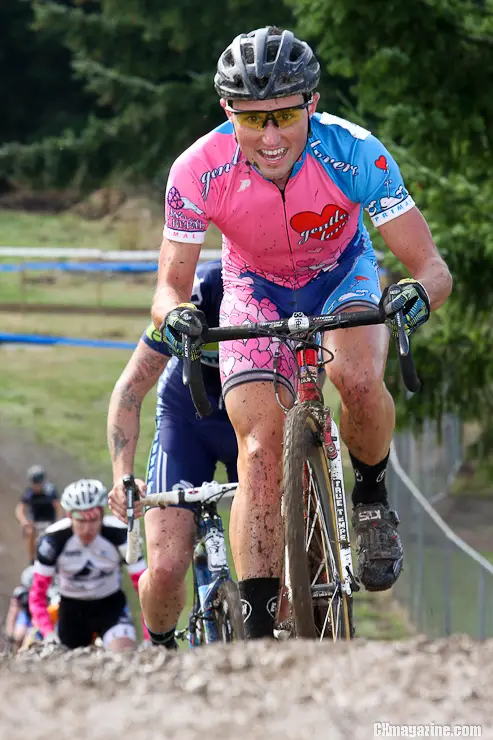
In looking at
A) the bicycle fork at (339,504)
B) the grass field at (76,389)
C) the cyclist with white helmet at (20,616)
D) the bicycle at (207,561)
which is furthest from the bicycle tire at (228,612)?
the grass field at (76,389)

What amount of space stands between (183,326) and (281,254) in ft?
2.65

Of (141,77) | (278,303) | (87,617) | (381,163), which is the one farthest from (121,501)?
(141,77)

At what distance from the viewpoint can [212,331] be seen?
4.94 metres

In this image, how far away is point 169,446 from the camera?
657 cm

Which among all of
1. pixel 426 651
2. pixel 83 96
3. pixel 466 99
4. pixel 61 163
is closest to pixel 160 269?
pixel 426 651

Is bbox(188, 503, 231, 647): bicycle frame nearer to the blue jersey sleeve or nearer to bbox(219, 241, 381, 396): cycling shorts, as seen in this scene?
bbox(219, 241, 381, 396): cycling shorts

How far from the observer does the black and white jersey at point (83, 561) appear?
9.95 meters

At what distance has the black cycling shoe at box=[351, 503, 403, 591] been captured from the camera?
17.6ft

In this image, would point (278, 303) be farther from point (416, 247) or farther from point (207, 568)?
point (207, 568)

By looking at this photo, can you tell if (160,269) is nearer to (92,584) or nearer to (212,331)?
(212,331)

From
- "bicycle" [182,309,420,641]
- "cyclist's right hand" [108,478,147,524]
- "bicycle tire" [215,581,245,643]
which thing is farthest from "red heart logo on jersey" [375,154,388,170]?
"bicycle tire" [215,581,245,643]

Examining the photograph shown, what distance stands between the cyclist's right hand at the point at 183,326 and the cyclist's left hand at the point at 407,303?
68cm

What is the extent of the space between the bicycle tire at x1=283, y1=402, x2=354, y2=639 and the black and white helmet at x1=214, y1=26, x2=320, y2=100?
1233 millimetres

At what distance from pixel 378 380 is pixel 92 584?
5.21 m
